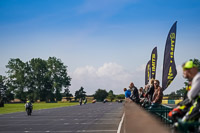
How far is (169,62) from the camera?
1639cm

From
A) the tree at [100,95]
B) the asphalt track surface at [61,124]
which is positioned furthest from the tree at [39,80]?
the asphalt track surface at [61,124]

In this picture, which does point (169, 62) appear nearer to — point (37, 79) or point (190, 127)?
point (190, 127)

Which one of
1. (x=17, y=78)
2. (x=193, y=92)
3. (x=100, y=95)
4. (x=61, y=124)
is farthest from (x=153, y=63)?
(x=100, y=95)

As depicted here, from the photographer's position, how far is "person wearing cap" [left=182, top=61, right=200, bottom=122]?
400 centimetres

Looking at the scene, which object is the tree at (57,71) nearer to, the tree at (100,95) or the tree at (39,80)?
the tree at (39,80)

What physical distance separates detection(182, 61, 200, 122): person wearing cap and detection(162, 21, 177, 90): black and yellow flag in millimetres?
11987

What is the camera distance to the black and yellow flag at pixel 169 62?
16155 millimetres

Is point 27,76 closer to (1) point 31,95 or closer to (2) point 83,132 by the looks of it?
(1) point 31,95

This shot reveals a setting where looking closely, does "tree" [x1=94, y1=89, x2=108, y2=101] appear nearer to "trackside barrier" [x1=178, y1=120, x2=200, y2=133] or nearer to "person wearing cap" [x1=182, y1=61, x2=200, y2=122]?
"person wearing cap" [x1=182, y1=61, x2=200, y2=122]

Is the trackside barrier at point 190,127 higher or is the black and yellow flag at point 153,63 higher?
the black and yellow flag at point 153,63

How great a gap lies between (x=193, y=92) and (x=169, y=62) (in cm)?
1259

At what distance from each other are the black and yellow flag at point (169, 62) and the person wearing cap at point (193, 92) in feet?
39.3

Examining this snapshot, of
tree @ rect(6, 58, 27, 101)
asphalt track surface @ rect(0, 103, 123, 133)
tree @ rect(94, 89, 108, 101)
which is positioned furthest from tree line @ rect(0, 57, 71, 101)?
asphalt track surface @ rect(0, 103, 123, 133)

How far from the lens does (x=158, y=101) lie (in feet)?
35.4
